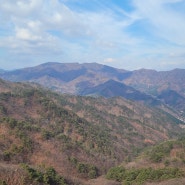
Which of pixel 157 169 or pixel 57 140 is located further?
pixel 57 140

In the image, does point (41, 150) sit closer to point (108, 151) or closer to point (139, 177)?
point (139, 177)

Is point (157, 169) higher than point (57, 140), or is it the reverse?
point (57, 140)

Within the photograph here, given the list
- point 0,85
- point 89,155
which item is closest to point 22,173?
point 89,155

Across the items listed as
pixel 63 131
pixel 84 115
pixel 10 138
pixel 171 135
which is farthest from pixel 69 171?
pixel 171 135

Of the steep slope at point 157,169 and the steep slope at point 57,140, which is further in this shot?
the steep slope at point 57,140

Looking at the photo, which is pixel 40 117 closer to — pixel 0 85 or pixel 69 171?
pixel 69 171

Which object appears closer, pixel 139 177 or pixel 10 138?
pixel 139 177

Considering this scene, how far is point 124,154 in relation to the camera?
98.3 metres

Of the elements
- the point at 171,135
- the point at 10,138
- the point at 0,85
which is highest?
the point at 0,85

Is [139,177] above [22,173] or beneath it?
beneath

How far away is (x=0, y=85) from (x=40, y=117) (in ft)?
256

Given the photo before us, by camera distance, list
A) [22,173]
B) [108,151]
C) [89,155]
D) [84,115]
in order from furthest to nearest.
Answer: [84,115] < [108,151] < [89,155] < [22,173]

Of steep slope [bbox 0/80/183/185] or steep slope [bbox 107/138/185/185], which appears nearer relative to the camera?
steep slope [bbox 107/138/185/185]

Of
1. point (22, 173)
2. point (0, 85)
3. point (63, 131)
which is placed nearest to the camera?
point (22, 173)
